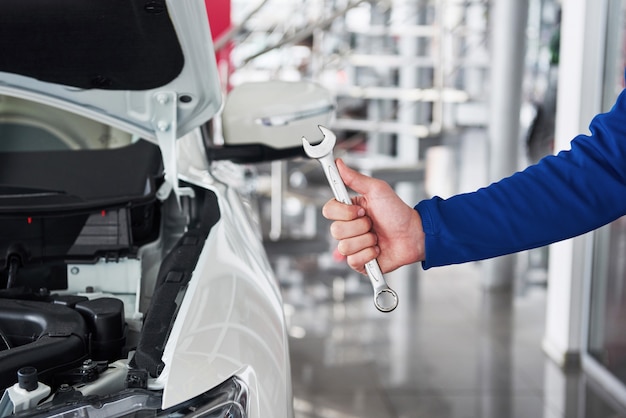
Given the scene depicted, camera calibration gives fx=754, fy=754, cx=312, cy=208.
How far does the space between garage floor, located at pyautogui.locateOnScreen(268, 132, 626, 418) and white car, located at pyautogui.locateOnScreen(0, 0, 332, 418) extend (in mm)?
1583

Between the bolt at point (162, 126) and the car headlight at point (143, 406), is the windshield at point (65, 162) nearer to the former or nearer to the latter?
the bolt at point (162, 126)

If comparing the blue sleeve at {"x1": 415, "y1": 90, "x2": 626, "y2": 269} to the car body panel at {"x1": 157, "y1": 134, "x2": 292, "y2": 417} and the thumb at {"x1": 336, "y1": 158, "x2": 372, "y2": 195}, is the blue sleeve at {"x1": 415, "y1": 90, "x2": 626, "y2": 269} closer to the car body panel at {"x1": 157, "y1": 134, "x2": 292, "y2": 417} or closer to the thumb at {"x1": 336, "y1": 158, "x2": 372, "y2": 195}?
the thumb at {"x1": 336, "y1": 158, "x2": 372, "y2": 195}

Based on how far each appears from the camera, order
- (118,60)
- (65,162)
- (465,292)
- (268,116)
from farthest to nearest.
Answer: (465,292) → (268,116) → (65,162) → (118,60)

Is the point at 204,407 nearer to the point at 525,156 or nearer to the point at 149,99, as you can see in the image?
the point at 149,99

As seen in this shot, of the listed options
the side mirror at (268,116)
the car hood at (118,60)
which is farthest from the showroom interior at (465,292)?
the car hood at (118,60)

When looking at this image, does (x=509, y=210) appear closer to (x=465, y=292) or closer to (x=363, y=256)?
(x=363, y=256)

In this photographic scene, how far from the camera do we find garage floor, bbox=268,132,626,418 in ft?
11.0

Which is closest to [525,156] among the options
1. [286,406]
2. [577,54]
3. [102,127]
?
[577,54]

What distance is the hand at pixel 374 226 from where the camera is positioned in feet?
4.23

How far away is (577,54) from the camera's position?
3.65 meters

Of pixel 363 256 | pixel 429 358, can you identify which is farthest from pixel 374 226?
pixel 429 358

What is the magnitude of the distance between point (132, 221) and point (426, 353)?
100.0 inches

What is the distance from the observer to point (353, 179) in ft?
4.28

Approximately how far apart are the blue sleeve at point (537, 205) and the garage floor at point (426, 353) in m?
2.02
